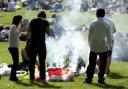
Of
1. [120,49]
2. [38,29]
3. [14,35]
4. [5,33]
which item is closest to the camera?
[38,29]

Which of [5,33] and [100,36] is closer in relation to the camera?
[100,36]

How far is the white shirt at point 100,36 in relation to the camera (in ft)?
45.5

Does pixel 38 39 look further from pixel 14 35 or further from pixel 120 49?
pixel 120 49

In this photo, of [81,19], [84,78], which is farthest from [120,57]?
[81,19]

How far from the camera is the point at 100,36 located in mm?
13969

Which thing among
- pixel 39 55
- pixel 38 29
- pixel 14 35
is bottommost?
pixel 39 55

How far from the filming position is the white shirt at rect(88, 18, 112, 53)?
45.5 feet

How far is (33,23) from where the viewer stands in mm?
14203

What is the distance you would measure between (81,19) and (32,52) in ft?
66.6

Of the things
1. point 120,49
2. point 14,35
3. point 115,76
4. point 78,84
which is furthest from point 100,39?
point 120,49

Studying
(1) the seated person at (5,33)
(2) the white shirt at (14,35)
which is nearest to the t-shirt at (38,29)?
(2) the white shirt at (14,35)

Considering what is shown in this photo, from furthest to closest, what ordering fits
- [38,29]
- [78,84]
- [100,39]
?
[38,29], [78,84], [100,39]

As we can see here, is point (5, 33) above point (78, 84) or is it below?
above

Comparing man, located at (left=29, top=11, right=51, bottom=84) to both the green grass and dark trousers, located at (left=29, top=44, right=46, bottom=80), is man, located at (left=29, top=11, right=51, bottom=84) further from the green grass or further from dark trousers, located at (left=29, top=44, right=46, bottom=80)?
the green grass
